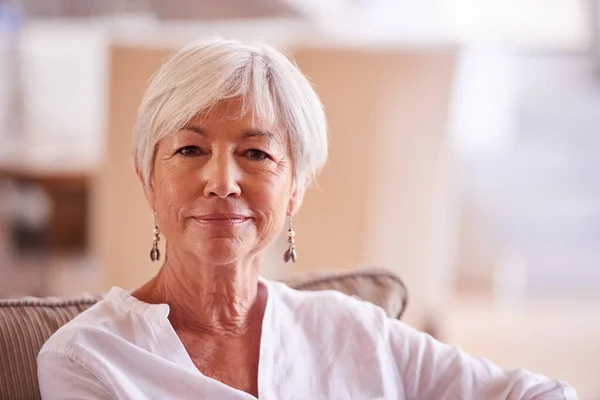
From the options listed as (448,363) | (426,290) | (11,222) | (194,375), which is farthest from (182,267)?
(11,222)

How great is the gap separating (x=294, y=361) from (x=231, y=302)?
140mm

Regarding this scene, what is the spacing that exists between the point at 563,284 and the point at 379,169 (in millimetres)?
3128

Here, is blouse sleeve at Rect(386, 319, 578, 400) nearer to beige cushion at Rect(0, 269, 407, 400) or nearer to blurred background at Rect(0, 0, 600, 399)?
beige cushion at Rect(0, 269, 407, 400)

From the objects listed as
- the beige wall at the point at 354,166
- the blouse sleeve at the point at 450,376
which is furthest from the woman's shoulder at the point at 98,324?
the beige wall at the point at 354,166

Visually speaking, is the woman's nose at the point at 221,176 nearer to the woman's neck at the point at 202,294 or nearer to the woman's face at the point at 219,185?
the woman's face at the point at 219,185

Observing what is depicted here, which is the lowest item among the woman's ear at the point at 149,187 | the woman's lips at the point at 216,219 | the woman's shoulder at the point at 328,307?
the woman's shoulder at the point at 328,307

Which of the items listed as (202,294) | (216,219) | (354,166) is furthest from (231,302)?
(354,166)

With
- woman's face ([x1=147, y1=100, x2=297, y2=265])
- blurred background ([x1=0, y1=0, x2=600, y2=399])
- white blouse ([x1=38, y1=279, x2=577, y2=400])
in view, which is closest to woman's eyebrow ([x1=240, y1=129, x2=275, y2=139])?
woman's face ([x1=147, y1=100, x2=297, y2=265])

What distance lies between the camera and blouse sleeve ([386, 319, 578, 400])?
152 centimetres

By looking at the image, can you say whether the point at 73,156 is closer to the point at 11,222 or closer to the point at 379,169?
the point at 11,222

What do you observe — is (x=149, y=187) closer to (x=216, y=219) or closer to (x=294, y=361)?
(x=216, y=219)

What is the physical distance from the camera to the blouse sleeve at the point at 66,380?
1.27 metres

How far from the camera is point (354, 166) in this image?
10.7ft

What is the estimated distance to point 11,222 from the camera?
572cm
